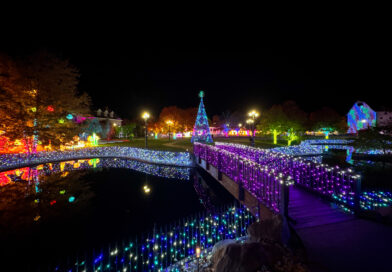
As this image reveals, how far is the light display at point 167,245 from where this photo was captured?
4844 mm

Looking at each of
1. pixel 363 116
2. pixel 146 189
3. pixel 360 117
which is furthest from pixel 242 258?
pixel 360 117

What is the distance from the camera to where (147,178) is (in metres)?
13.0

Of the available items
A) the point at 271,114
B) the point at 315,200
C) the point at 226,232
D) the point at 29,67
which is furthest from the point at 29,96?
the point at 271,114

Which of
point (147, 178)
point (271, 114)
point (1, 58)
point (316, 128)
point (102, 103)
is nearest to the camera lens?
point (147, 178)

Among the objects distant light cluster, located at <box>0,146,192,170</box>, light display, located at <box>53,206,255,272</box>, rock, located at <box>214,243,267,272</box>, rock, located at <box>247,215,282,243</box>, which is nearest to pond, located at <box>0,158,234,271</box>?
light display, located at <box>53,206,255,272</box>

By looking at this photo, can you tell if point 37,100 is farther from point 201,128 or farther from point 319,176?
point 319,176

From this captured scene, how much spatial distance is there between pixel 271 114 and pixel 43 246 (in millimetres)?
34080

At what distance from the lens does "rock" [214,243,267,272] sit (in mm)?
3145

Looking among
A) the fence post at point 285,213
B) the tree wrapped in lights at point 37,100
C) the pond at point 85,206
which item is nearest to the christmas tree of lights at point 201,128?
the pond at point 85,206

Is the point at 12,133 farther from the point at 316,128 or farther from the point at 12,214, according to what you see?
the point at 316,128

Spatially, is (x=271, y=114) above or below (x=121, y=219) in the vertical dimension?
above

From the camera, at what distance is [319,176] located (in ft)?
25.4

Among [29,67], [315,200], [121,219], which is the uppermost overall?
[29,67]

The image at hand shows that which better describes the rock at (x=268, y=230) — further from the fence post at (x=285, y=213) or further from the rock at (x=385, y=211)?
the rock at (x=385, y=211)
